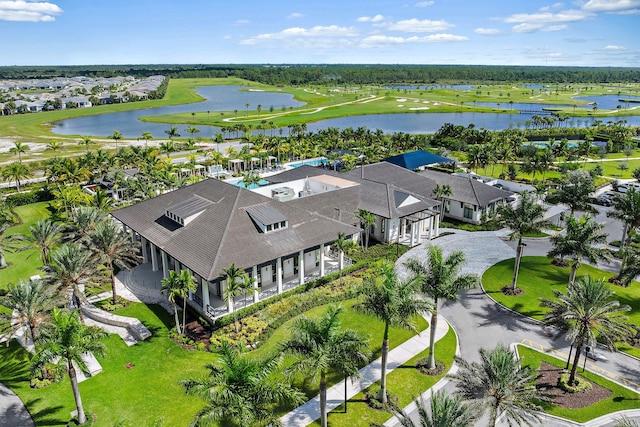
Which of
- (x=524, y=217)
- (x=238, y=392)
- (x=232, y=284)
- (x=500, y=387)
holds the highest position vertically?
(x=524, y=217)

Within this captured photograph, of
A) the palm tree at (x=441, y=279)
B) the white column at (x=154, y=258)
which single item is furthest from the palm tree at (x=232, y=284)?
the palm tree at (x=441, y=279)

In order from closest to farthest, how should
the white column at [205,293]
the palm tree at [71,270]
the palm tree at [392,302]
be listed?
the palm tree at [392,302] → the palm tree at [71,270] → the white column at [205,293]

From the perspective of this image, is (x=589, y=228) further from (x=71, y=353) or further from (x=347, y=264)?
(x=71, y=353)

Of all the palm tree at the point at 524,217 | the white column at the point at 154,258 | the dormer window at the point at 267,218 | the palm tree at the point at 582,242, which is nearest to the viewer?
the palm tree at the point at 582,242

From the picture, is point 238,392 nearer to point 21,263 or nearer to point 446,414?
point 446,414

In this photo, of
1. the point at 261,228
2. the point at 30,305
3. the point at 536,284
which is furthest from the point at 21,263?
the point at 536,284

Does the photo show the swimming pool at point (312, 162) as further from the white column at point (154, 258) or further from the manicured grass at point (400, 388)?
the manicured grass at point (400, 388)

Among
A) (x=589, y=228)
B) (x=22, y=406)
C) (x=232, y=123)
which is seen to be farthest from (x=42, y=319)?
(x=232, y=123)
